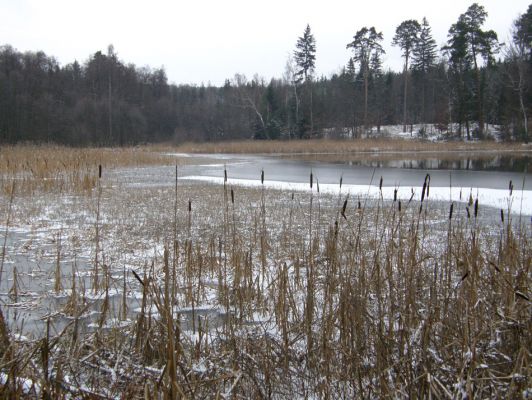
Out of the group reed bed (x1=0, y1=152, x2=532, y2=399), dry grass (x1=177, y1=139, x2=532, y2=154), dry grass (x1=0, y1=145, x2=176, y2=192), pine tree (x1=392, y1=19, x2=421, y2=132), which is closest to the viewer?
reed bed (x1=0, y1=152, x2=532, y2=399)

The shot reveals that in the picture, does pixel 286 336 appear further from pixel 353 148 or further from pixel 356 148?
pixel 356 148

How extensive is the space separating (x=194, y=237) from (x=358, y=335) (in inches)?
162

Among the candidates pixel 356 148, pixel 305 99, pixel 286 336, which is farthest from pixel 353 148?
pixel 286 336

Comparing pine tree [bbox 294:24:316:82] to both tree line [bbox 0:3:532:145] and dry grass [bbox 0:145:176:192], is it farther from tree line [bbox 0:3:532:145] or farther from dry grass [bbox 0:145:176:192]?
dry grass [bbox 0:145:176:192]

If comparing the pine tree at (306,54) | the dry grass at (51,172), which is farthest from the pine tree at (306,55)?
the dry grass at (51,172)

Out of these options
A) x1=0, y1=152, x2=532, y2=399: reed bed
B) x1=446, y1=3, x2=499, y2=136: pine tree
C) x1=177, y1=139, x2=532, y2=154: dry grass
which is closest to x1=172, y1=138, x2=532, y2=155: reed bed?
x1=177, y1=139, x2=532, y2=154: dry grass

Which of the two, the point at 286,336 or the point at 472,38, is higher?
the point at 472,38

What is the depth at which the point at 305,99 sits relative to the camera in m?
51.9

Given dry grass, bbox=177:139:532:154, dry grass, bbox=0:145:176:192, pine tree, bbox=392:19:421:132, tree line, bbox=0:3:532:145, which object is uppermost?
pine tree, bbox=392:19:421:132

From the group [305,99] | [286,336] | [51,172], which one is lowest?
[286,336]

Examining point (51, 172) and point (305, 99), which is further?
point (305, 99)

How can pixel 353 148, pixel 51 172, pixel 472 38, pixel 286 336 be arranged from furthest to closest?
pixel 472 38
pixel 353 148
pixel 51 172
pixel 286 336

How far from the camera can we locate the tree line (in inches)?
1661

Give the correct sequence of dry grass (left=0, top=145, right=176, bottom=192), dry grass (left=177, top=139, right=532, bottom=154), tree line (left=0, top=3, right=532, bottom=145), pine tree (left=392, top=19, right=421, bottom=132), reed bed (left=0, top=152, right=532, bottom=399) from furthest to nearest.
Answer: pine tree (left=392, top=19, right=421, bottom=132)
tree line (left=0, top=3, right=532, bottom=145)
dry grass (left=177, top=139, right=532, bottom=154)
dry grass (left=0, top=145, right=176, bottom=192)
reed bed (left=0, top=152, right=532, bottom=399)
